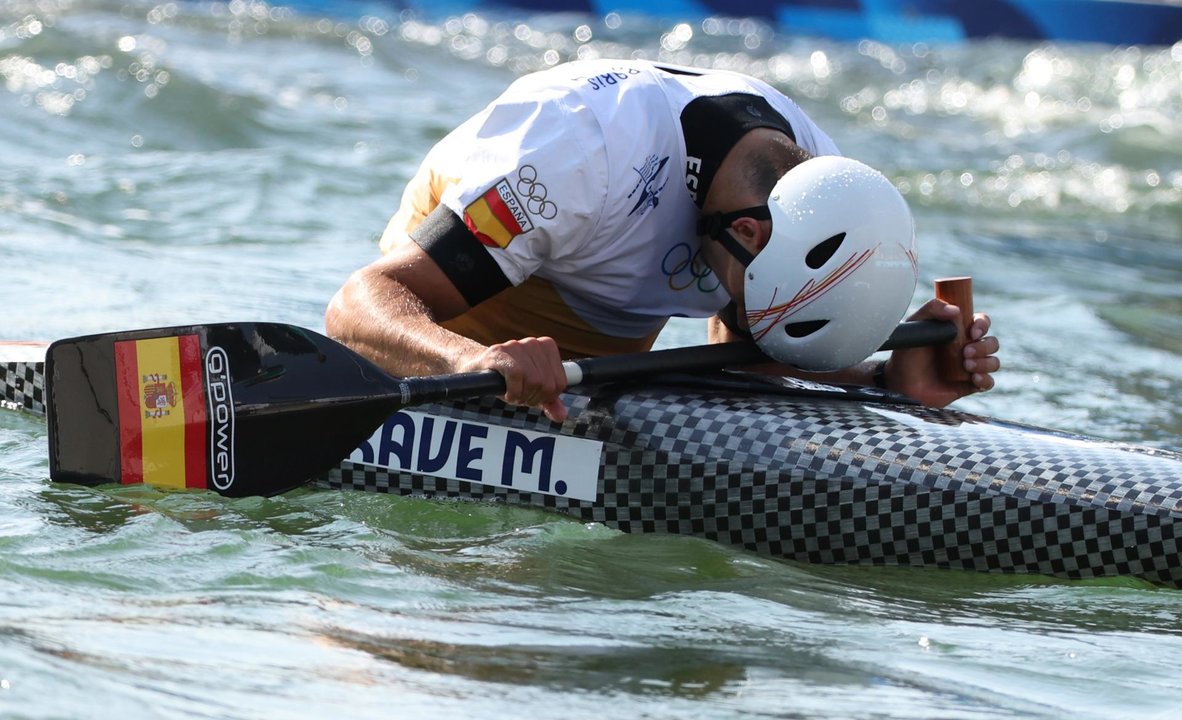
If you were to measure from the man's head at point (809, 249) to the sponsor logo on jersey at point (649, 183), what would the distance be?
0.43 ft

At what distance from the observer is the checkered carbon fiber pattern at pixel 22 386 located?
163 inches

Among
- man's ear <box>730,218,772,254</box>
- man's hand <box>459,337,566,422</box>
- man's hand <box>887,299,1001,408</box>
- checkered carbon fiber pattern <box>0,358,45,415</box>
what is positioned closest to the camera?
man's hand <box>459,337,566,422</box>

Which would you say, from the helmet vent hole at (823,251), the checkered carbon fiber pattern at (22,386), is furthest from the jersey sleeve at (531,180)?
the checkered carbon fiber pattern at (22,386)

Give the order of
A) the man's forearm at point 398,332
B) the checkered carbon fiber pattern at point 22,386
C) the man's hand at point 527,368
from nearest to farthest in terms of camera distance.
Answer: the man's hand at point 527,368 < the man's forearm at point 398,332 < the checkered carbon fiber pattern at point 22,386

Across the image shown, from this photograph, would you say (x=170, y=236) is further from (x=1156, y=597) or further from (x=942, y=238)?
(x=1156, y=597)

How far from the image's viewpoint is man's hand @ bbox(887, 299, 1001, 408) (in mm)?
3967

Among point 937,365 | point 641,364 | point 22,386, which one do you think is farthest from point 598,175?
point 22,386

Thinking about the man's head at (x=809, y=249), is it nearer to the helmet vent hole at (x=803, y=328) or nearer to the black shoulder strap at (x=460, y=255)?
the helmet vent hole at (x=803, y=328)

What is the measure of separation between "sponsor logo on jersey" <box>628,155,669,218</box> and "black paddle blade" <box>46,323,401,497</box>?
72 centimetres

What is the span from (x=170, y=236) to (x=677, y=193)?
4.21m

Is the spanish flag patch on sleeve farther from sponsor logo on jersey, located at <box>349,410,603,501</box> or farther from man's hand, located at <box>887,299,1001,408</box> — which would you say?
man's hand, located at <box>887,299,1001,408</box>

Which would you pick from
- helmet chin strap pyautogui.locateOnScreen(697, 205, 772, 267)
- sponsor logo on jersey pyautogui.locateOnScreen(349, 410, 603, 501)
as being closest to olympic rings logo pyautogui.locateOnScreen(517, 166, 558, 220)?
helmet chin strap pyautogui.locateOnScreen(697, 205, 772, 267)

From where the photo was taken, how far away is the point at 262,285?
6289mm

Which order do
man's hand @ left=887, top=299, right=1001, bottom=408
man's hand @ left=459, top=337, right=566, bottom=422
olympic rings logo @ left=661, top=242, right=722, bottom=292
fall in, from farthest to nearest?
1. man's hand @ left=887, top=299, right=1001, bottom=408
2. olympic rings logo @ left=661, top=242, right=722, bottom=292
3. man's hand @ left=459, top=337, right=566, bottom=422
